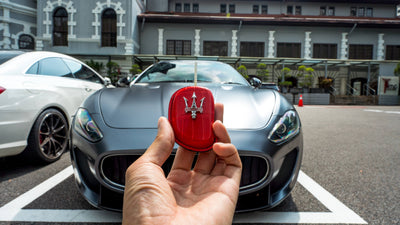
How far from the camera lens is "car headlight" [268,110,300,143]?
1572 mm

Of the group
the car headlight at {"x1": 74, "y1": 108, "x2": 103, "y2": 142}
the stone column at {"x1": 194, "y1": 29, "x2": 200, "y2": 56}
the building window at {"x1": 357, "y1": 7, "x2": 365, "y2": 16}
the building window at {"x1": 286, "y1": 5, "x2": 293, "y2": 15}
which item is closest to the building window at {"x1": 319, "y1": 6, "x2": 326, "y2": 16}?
the building window at {"x1": 286, "y1": 5, "x2": 293, "y2": 15}

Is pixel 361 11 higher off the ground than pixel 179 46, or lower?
higher

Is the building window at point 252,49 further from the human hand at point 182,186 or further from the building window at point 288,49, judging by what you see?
the human hand at point 182,186

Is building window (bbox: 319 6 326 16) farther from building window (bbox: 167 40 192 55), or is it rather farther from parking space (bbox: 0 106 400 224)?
parking space (bbox: 0 106 400 224)

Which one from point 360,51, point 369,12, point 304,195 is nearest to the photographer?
point 304,195

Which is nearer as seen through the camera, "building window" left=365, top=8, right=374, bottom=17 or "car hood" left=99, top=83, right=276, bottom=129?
"car hood" left=99, top=83, right=276, bottom=129

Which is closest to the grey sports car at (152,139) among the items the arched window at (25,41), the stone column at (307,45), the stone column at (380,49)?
the stone column at (307,45)

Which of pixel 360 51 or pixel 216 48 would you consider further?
pixel 360 51

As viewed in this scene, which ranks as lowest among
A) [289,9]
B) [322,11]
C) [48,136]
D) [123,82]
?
[48,136]

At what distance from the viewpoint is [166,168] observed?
146 cm

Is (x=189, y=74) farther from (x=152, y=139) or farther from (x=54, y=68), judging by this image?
(x=54, y=68)

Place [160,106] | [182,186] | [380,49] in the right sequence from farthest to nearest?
[380,49] → [160,106] → [182,186]

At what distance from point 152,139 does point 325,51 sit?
26296mm

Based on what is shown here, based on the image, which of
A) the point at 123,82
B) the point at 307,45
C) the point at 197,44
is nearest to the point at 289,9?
the point at 307,45
